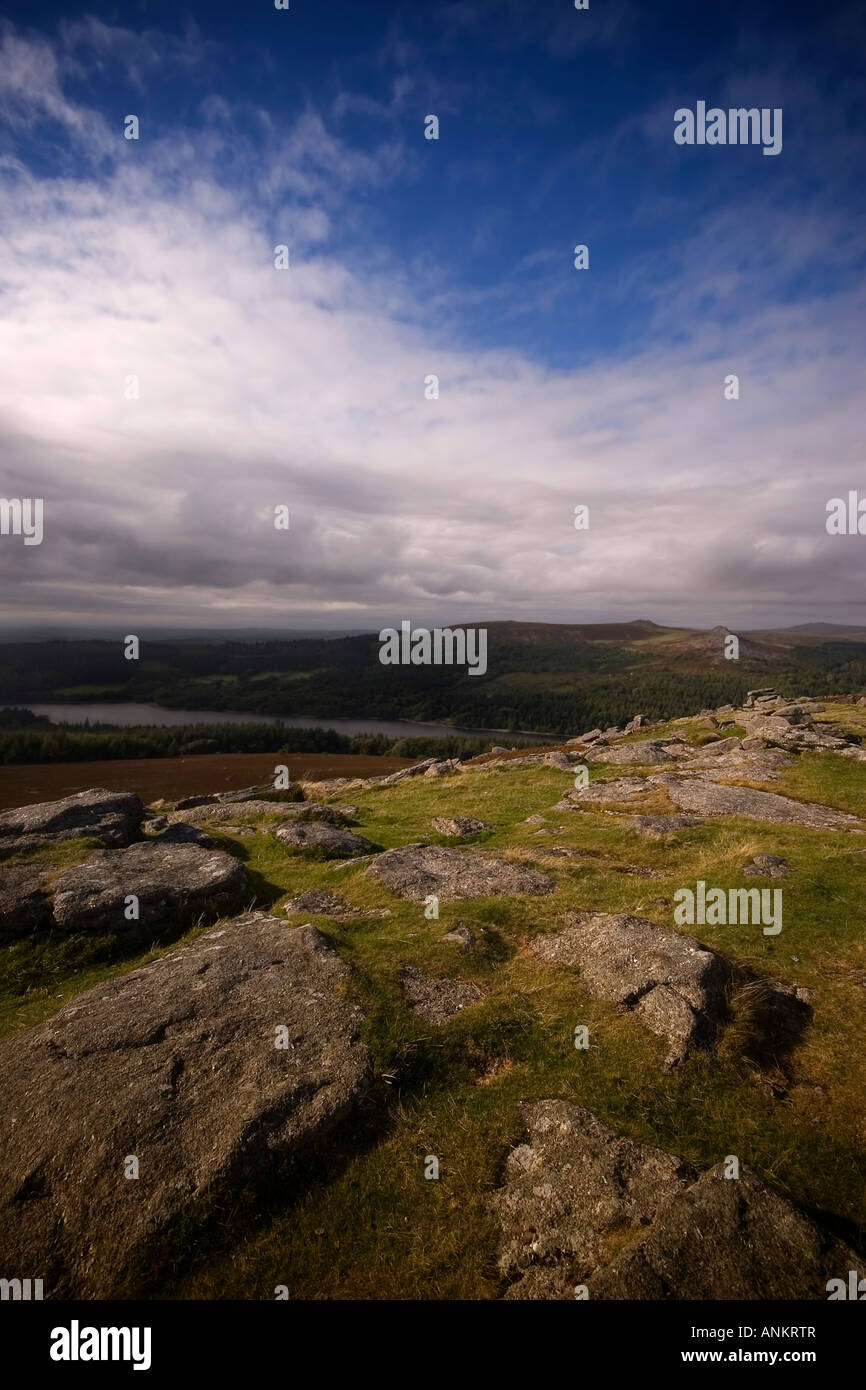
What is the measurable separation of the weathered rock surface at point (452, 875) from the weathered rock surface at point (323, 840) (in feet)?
6.58

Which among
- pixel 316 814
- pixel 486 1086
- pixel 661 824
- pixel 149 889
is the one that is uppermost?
pixel 149 889

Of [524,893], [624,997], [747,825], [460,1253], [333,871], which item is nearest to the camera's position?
[460,1253]

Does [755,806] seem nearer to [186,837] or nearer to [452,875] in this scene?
[452,875]

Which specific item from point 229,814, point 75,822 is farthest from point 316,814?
point 75,822

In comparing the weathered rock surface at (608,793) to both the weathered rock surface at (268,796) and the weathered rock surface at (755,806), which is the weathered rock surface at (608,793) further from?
the weathered rock surface at (268,796)

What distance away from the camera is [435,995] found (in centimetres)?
915

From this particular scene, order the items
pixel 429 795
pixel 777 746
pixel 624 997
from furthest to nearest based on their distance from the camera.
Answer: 1. pixel 777 746
2. pixel 429 795
3. pixel 624 997

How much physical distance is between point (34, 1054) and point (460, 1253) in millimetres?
6532

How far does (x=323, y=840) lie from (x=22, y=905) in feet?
27.0

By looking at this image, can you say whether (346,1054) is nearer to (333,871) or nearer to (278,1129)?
(278,1129)

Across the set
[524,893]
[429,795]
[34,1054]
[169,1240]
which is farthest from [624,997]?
[429,795]

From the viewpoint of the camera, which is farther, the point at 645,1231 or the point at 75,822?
the point at 75,822
